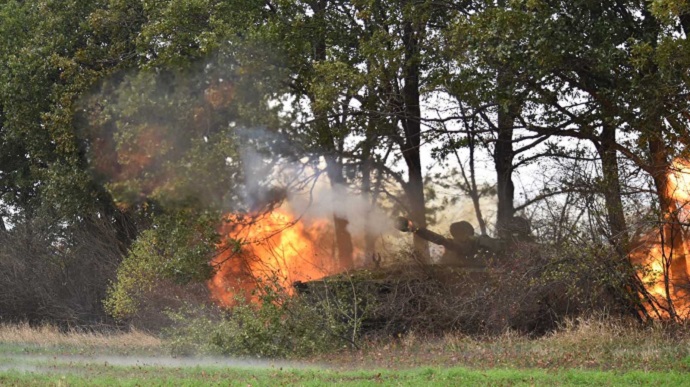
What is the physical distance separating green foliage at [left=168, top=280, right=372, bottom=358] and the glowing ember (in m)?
3.82

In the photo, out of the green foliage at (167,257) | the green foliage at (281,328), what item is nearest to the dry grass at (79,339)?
the green foliage at (167,257)

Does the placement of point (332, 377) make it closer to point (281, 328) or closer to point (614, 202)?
point (281, 328)

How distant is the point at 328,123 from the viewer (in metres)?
28.7

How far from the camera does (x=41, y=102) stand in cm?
3173

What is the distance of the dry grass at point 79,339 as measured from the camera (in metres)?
26.7

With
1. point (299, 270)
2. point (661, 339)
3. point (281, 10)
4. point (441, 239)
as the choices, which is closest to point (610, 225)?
point (661, 339)

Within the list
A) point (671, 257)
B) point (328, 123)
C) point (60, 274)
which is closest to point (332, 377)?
point (671, 257)

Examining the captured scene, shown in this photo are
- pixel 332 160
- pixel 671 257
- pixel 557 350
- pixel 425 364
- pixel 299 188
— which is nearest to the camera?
pixel 425 364

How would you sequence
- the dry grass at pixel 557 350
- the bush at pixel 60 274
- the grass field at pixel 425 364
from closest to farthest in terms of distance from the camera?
1. the grass field at pixel 425 364
2. the dry grass at pixel 557 350
3. the bush at pixel 60 274

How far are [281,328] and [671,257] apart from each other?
8.96 metres

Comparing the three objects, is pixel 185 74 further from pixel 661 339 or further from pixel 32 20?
pixel 661 339

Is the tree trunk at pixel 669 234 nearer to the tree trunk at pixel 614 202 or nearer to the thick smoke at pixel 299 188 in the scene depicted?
the tree trunk at pixel 614 202

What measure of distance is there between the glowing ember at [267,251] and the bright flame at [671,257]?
29.6 ft

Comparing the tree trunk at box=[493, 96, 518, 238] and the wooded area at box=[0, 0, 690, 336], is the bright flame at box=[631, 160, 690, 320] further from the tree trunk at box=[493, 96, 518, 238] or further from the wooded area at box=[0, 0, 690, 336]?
the tree trunk at box=[493, 96, 518, 238]
